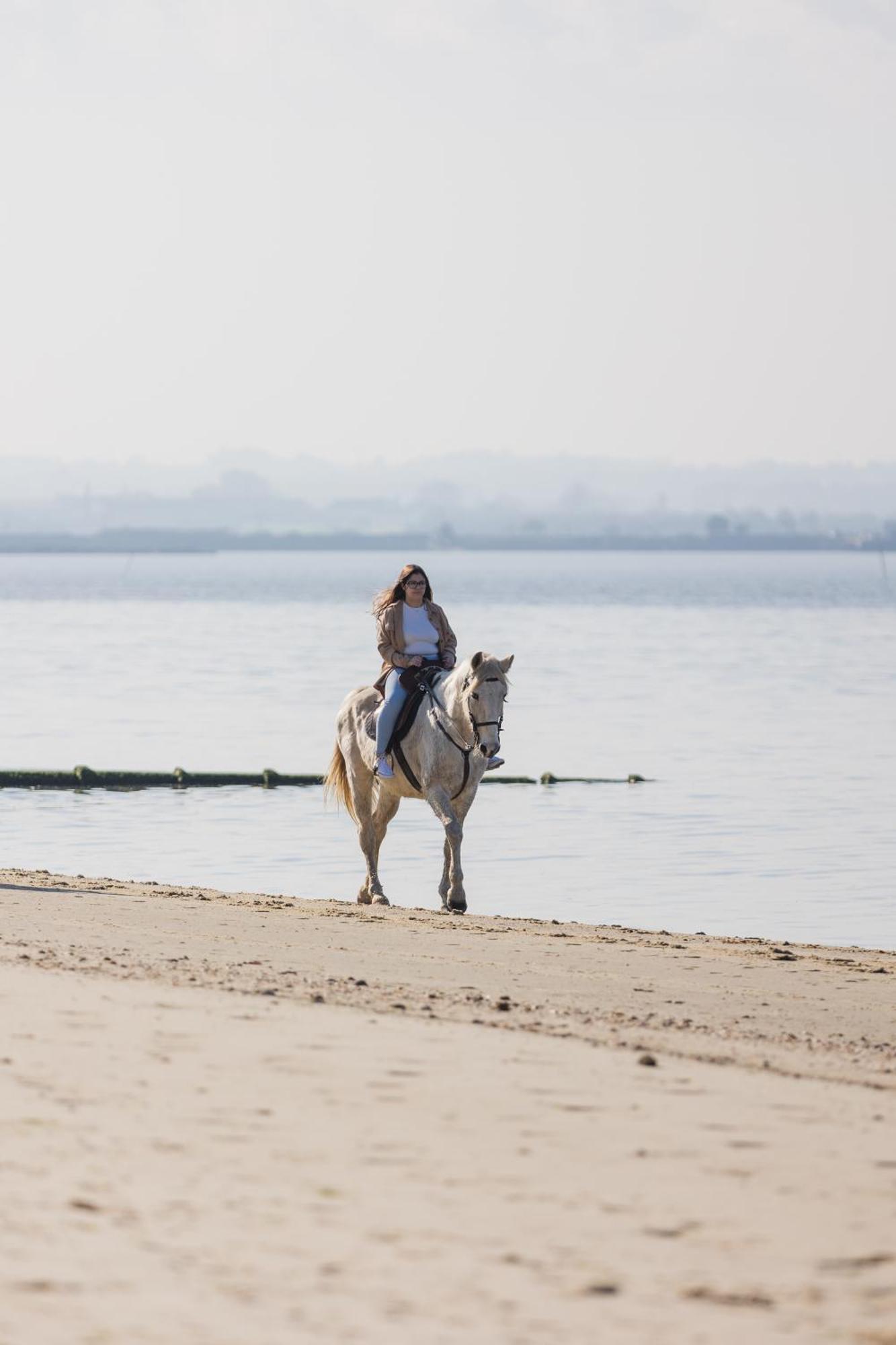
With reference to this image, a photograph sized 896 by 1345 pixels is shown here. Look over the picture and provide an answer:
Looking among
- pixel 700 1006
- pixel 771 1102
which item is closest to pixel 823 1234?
pixel 771 1102

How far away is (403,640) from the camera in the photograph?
15.3 meters

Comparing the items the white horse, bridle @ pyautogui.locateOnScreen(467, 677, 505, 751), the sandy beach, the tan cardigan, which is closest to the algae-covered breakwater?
the white horse

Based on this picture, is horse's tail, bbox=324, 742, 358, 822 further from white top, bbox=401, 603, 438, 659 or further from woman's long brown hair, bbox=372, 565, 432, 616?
woman's long brown hair, bbox=372, 565, 432, 616

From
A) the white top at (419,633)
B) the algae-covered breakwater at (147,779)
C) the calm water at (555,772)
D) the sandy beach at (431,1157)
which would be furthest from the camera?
the algae-covered breakwater at (147,779)

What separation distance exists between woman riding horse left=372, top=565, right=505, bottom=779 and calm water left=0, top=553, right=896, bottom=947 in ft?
9.86

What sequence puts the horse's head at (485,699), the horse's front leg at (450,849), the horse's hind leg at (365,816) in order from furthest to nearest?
the horse's hind leg at (365,816)
the horse's front leg at (450,849)
the horse's head at (485,699)

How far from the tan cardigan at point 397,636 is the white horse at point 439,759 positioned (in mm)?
306

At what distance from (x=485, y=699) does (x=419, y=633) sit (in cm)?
119

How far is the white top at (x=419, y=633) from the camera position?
15.2m

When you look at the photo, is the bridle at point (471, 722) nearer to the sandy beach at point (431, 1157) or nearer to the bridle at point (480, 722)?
the bridle at point (480, 722)

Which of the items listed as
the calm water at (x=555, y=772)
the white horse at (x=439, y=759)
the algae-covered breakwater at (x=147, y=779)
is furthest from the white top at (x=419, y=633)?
→ the algae-covered breakwater at (x=147, y=779)

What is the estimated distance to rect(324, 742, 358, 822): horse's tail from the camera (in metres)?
16.6

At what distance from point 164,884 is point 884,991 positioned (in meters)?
7.73

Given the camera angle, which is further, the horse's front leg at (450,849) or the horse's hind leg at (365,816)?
the horse's hind leg at (365,816)
